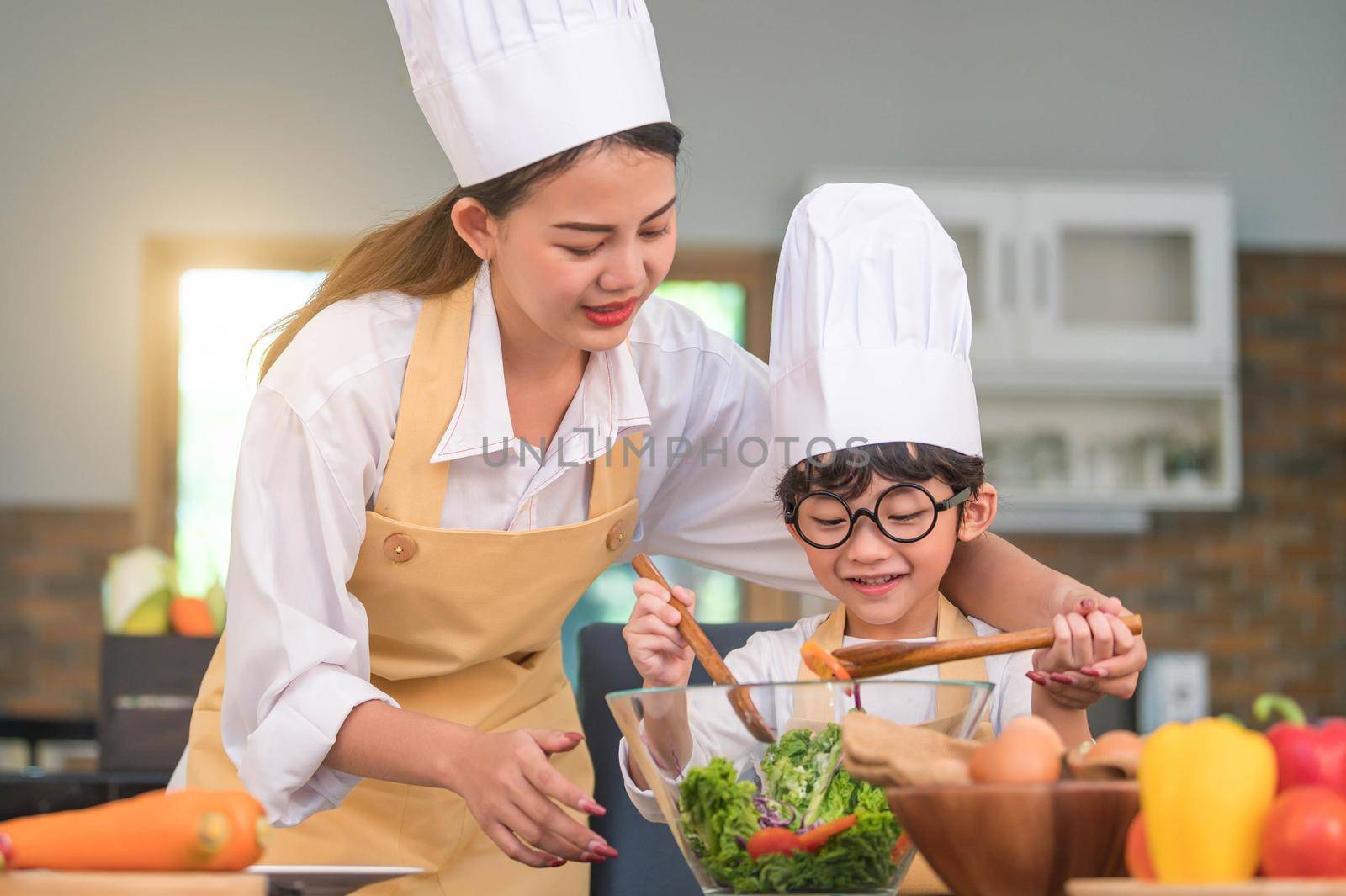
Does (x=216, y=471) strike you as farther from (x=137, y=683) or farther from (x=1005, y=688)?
(x=1005, y=688)

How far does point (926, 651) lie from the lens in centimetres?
88

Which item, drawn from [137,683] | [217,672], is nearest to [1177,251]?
[137,683]

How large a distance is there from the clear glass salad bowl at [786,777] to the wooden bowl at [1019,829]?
14 cm

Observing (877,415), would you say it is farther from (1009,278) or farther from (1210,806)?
(1009,278)

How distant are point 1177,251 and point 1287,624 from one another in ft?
Result: 4.33

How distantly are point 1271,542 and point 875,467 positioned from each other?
13.0 feet

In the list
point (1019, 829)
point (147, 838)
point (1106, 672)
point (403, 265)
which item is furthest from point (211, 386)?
point (1019, 829)

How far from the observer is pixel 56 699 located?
4.45 meters

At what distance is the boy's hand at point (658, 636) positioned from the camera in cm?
103

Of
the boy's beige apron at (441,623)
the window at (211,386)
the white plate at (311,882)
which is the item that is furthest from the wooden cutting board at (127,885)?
the window at (211,386)

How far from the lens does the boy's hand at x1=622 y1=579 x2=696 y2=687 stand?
1.03m

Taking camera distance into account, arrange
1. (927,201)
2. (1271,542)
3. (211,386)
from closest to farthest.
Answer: (927,201)
(211,386)
(1271,542)

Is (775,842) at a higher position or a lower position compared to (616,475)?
lower

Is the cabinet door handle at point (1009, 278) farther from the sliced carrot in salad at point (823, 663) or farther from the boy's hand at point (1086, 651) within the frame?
the sliced carrot in salad at point (823, 663)
